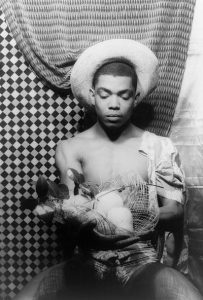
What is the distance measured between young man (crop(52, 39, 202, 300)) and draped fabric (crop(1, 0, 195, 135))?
14cm

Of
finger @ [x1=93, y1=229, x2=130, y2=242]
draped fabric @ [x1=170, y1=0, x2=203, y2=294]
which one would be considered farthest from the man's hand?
draped fabric @ [x1=170, y1=0, x2=203, y2=294]

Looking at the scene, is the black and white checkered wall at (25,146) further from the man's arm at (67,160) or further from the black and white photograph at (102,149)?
the man's arm at (67,160)

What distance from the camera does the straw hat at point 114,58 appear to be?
1.55m

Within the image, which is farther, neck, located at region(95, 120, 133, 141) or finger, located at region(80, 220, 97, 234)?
neck, located at region(95, 120, 133, 141)

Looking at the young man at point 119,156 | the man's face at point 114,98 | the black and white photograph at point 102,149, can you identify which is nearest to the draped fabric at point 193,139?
the black and white photograph at point 102,149

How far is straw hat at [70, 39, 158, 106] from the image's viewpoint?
5.10 ft

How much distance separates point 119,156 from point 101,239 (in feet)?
0.91

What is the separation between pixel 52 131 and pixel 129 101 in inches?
14.8

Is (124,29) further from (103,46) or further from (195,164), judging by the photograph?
(195,164)

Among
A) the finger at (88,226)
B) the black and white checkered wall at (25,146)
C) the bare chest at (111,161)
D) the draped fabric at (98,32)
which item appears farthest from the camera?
the black and white checkered wall at (25,146)

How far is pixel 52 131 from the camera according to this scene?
1.82 m

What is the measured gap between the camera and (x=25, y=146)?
6.01 feet

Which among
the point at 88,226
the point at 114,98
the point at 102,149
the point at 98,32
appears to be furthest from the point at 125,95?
the point at 88,226

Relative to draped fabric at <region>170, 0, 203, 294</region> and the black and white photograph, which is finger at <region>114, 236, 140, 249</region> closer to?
the black and white photograph
